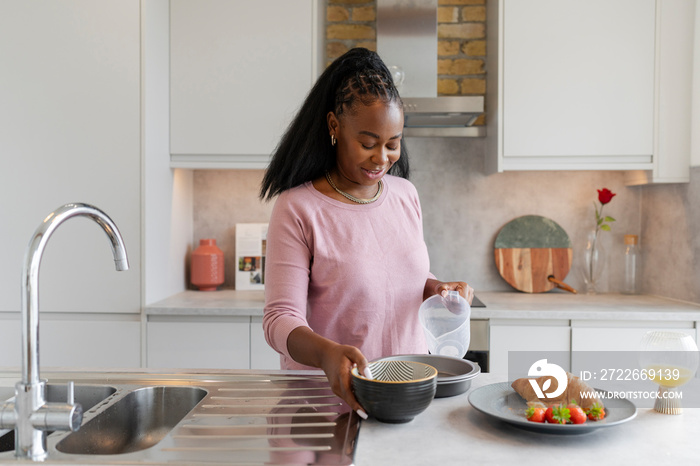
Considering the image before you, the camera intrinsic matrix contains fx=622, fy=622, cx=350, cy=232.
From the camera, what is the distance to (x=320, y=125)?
1510mm

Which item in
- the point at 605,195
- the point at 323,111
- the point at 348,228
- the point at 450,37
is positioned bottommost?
the point at 348,228

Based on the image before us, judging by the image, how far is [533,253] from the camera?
3086 mm

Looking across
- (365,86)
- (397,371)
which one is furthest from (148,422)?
(365,86)

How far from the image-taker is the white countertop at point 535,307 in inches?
98.4

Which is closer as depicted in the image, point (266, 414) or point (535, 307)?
point (266, 414)

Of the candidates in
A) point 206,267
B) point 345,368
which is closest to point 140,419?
point 345,368

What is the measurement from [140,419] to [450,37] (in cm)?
243

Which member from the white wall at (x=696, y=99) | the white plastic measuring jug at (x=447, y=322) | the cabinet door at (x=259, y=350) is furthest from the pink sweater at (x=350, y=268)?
the white wall at (x=696, y=99)

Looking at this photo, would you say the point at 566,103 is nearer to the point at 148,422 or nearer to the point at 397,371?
the point at 397,371

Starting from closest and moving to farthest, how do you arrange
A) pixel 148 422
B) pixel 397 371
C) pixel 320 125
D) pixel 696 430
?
pixel 696 430 < pixel 397 371 < pixel 148 422 < pixel 320 125

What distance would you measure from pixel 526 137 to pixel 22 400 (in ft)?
7.65

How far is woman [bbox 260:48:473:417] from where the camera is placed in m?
1.40

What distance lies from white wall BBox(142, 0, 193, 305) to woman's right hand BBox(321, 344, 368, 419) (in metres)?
1.69

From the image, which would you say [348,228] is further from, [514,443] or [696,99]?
[696,99]
